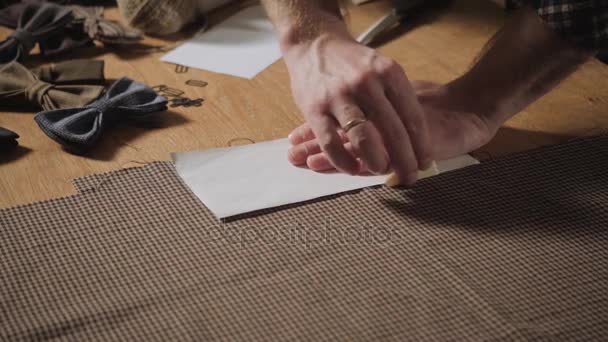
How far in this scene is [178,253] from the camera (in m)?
0.91

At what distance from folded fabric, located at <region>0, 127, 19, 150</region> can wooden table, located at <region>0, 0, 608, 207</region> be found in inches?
0.5

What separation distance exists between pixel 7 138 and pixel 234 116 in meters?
0.32

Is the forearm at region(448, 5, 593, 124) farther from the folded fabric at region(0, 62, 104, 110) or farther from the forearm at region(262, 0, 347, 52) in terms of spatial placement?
the folded fabric at region(0, 62, 104, 110)

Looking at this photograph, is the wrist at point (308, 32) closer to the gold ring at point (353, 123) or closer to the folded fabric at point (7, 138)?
the gold ring at point (353, 123)

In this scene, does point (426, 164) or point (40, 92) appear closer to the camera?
point (426, 164)

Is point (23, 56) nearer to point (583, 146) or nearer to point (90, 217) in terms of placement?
point (90, 217)

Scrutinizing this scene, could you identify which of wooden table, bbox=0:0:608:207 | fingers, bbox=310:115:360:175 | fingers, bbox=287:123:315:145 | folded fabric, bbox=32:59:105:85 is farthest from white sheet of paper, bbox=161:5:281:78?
fingers, bbox=310:115:360:175

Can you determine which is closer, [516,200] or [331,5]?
[516,200]

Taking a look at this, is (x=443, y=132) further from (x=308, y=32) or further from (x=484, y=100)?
(x=308, y=32)

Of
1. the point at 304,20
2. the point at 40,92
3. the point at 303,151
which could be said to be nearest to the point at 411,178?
the point at 303,151

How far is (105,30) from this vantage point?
1.43 m

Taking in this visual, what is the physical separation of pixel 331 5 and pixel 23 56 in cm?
58

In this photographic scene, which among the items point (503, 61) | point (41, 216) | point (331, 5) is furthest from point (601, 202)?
point (41, 216)

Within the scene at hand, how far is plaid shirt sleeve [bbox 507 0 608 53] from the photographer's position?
1009 mm
